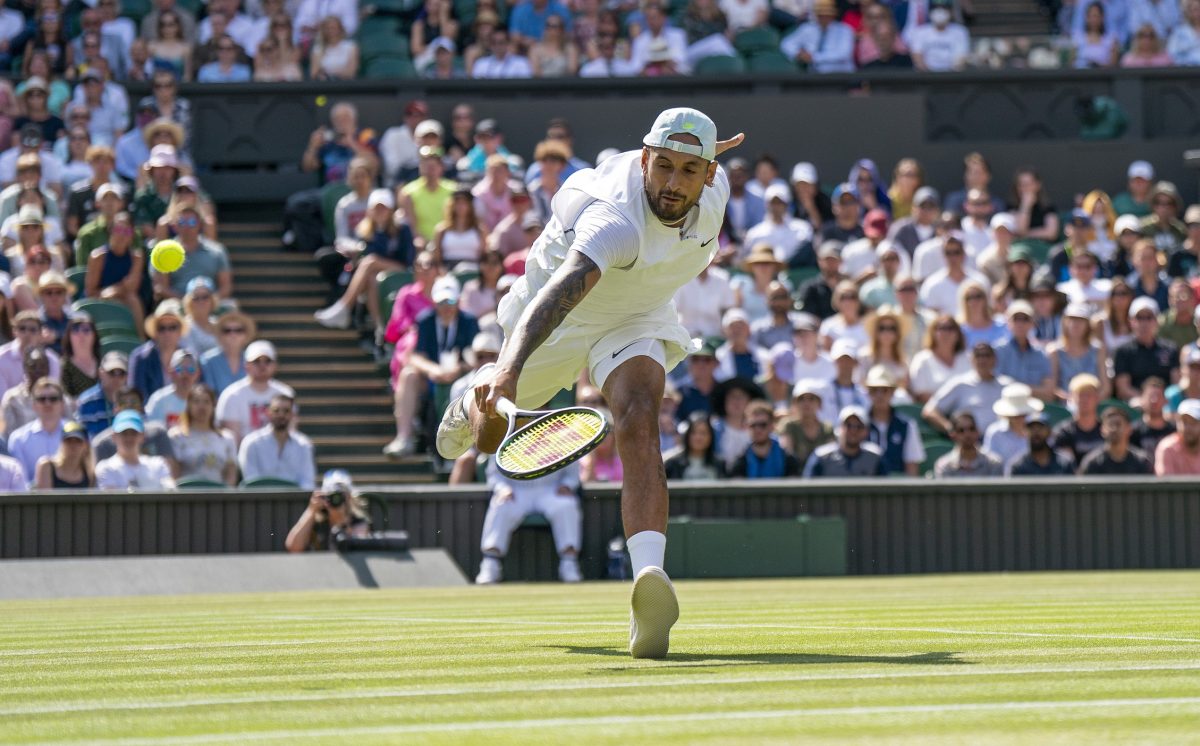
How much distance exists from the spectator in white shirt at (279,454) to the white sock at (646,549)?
8189 millimetres

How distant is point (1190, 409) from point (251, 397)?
725 centimetres

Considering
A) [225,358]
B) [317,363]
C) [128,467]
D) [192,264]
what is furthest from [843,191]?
[128,467]

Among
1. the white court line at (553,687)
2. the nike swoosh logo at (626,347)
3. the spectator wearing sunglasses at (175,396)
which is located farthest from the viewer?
the spectator wearing sunglasses at (175,396)

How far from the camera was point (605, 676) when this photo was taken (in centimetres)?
536

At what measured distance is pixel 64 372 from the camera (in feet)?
48.5

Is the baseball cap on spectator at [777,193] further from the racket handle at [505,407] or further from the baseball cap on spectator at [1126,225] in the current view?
the racket handle at [505,407]

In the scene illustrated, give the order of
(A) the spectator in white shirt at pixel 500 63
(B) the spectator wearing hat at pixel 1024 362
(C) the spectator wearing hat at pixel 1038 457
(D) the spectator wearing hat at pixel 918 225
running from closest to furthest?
(C) the spectator wearing hat at pixel 1038 457 < (B) the spectator wearing hat at pixel 1024 362 < (D) the spectator wearing hat at pixel 918 225 < (A) the spectator in white shirt at pixel 500 63

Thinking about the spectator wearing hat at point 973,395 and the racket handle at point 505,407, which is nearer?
the racket handle at point 505,407

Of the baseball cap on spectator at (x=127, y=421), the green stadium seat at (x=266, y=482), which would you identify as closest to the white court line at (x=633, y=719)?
the baseball cap on spectator at (x=127, y=421)

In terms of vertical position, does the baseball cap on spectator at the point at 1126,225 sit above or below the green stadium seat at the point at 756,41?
below

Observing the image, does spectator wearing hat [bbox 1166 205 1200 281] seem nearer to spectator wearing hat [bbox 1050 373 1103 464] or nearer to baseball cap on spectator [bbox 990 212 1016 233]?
baseball cap on spectator [bbox 990 212 1016 233]

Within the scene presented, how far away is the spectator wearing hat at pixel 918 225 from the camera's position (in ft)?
60.7

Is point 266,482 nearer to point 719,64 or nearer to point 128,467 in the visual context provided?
point 128,467

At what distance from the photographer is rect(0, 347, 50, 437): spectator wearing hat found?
1423 cm
